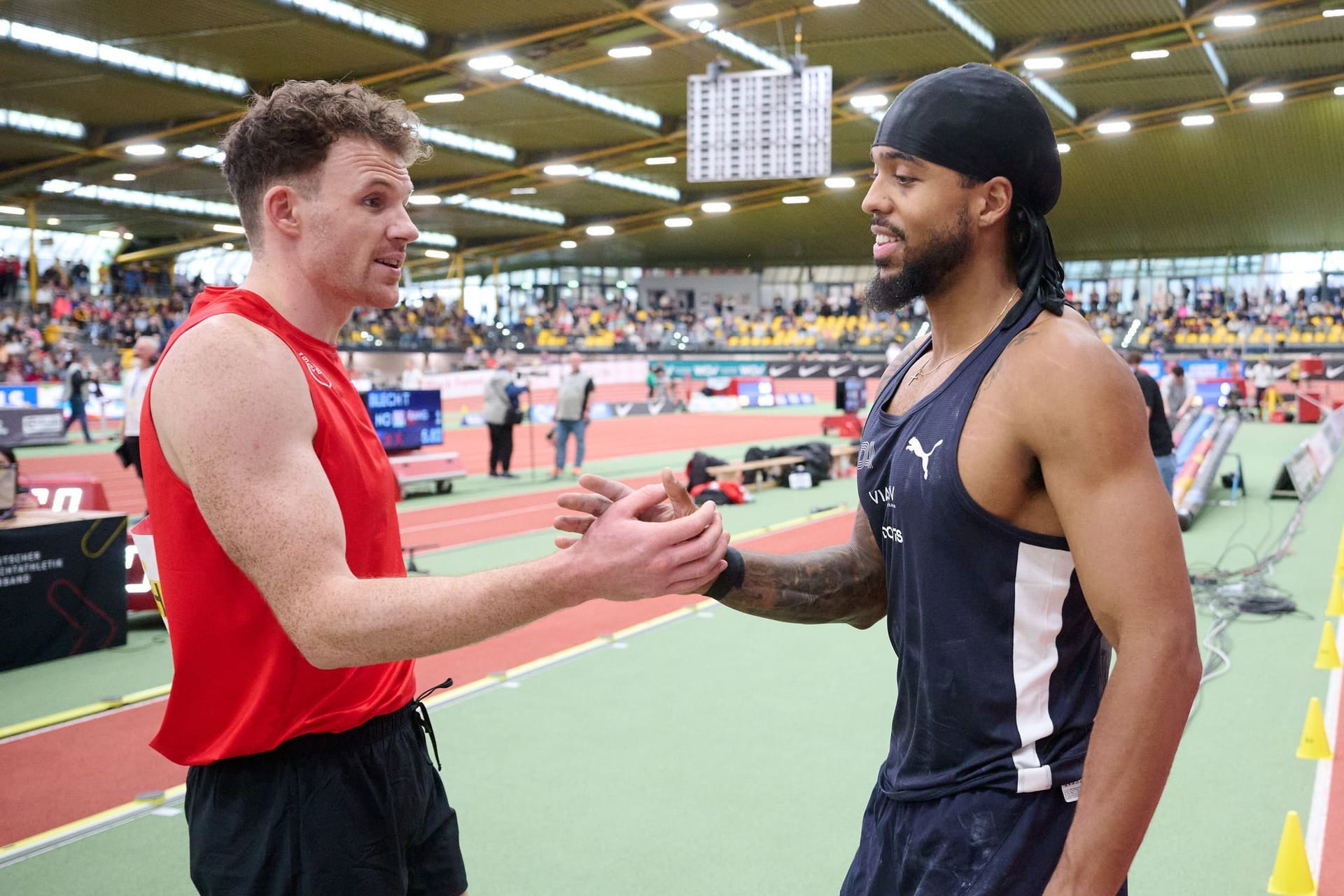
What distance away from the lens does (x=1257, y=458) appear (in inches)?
784

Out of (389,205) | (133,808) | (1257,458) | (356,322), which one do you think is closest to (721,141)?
(1257,458)

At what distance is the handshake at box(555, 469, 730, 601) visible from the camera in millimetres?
1836

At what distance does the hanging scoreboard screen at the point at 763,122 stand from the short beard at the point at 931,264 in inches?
667

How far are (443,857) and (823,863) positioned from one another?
2.41 meters

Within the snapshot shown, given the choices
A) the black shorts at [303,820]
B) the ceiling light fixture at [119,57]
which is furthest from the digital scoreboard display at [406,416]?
the black shorts at [303,820]

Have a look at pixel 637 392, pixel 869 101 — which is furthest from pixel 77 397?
pixel 637 392

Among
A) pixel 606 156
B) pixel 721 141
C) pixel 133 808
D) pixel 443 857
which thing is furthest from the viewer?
pixel 606 156

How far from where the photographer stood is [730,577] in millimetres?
2365

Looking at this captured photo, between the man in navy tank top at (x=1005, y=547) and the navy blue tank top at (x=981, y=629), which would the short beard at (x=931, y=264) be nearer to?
the man in navy tank top at (x=1005, y=547)

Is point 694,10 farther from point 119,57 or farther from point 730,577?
point 730,577

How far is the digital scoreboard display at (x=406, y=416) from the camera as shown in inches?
582

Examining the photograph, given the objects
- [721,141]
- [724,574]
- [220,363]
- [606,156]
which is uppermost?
[606,156]

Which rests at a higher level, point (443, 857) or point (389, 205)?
point (389, 205)

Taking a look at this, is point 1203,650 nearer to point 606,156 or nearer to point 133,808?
point 133,808
